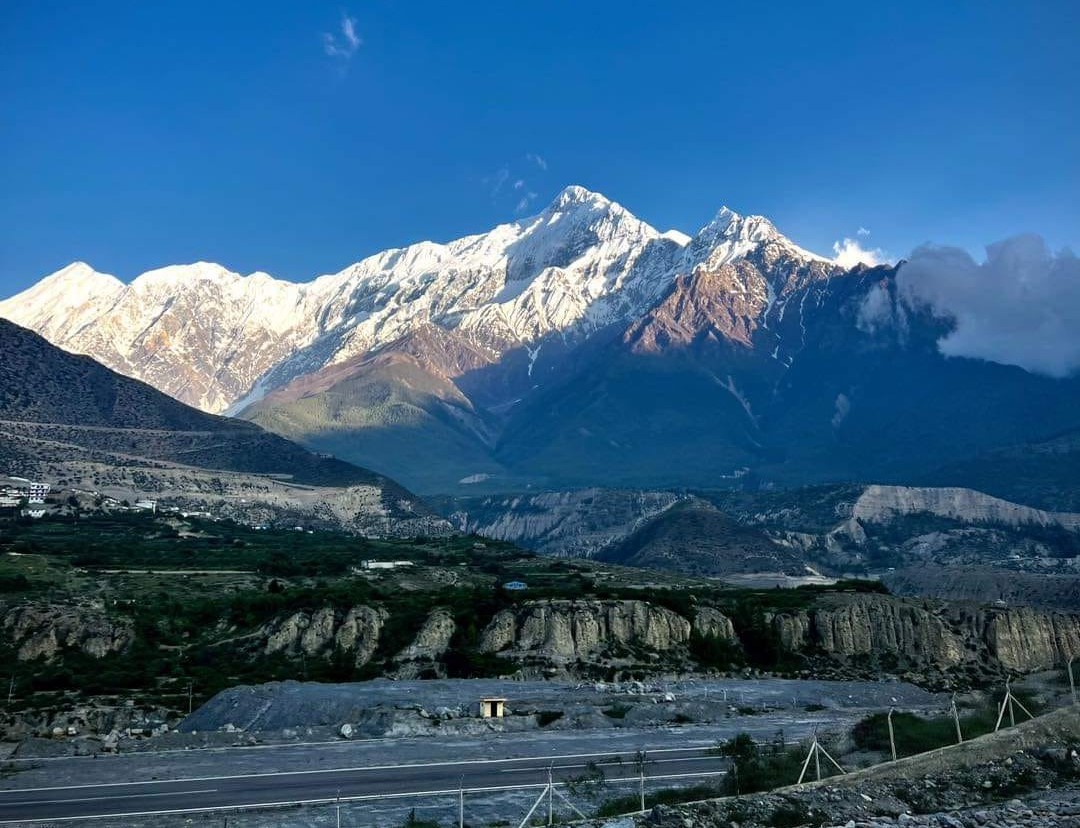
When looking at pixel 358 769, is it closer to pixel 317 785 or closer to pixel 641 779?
pixel 317 785

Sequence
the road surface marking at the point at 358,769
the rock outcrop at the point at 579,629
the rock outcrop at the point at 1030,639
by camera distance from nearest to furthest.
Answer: the road surface marking at the point at 358,769 → the rock outcrop at the point at 579,629 → the rock outcrop at the point at 1030,639

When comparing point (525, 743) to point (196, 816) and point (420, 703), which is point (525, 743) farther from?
point (196, 816)

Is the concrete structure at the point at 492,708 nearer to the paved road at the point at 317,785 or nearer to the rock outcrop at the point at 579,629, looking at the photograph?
the paved road at the point at 317,785

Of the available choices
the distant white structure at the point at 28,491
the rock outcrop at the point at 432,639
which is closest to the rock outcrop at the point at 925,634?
the rock outcrop at the point at 432,639

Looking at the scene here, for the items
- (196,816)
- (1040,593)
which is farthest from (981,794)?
(1040,593)

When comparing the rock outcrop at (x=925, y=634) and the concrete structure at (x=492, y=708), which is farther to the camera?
the rock outcrop at (x=925, y=634)

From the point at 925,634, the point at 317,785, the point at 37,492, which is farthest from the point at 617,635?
the point at 37,492
